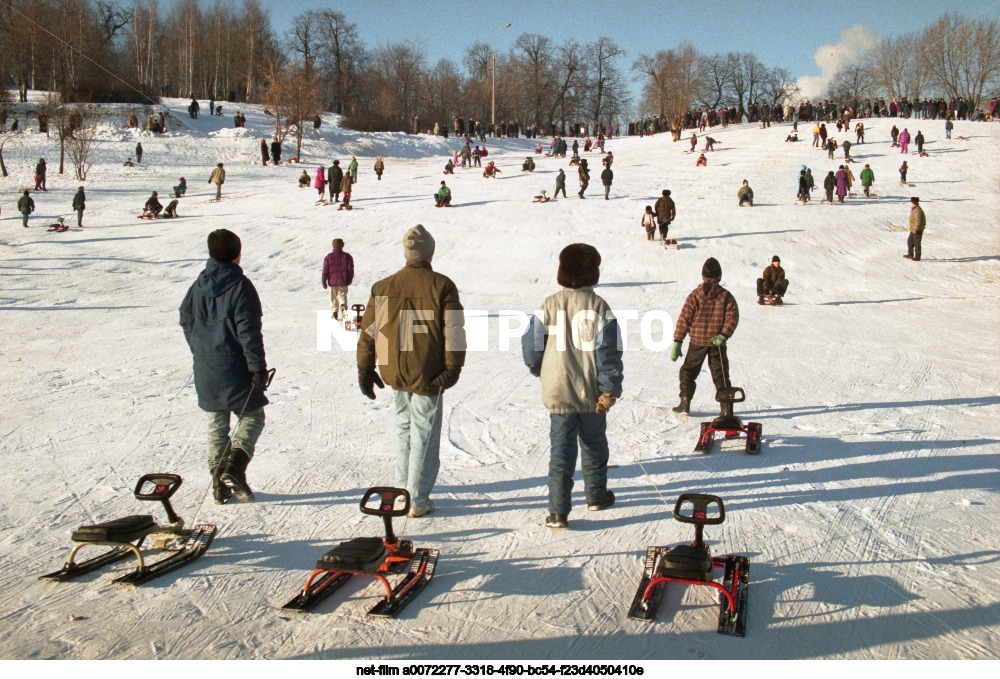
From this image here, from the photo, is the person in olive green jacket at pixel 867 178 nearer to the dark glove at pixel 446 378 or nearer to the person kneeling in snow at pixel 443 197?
the person kneeling in snow at pixel 443 197

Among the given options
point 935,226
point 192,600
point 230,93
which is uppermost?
point 230,93

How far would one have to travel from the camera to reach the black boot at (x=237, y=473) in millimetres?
4516

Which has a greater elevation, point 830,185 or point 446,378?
point 830,185

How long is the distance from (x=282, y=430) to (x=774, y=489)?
14.0 feet

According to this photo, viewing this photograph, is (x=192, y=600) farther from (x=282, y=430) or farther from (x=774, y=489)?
(x=774, y=489)

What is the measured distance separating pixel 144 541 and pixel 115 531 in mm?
447

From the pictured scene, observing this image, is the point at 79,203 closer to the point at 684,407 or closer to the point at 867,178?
the point at 684,407

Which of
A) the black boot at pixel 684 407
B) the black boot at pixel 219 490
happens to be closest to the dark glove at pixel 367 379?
the black boot at pixel 219 490

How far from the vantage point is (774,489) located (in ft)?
16.2

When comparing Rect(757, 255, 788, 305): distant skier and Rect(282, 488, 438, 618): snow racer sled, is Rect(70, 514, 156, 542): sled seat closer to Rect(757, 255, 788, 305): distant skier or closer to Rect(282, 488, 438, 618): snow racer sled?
Rect(282, 488, 438, 618): snow racer sled

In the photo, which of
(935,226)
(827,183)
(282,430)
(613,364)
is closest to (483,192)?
(827,183)

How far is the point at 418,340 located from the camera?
4109mm

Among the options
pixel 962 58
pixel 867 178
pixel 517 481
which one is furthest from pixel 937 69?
pixel 517 481

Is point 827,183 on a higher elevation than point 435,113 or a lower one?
lower
